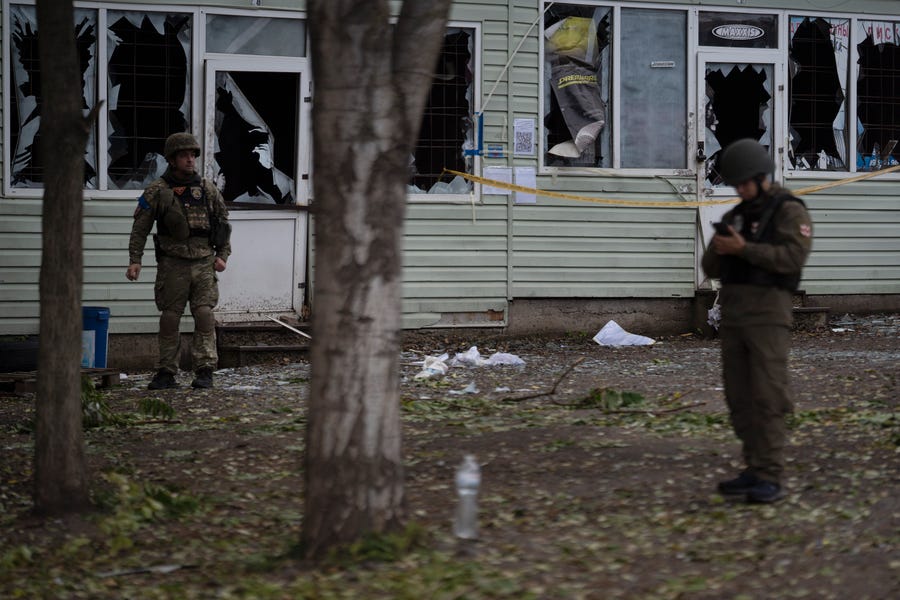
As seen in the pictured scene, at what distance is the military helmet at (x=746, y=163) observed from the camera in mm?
6059

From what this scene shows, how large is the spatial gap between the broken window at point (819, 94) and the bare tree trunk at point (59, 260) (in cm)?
997

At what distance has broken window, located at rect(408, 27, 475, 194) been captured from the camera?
A: 1336 cm

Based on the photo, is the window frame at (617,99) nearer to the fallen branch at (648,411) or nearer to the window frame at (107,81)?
the window frame at (107,81)

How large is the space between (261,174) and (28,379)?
11.0ft

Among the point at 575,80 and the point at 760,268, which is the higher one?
the point at 575,80

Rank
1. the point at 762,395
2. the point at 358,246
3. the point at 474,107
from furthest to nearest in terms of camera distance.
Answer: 1. the point at 474,107
2. the point at 762,395
3. the point at 358,246

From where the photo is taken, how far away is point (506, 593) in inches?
191

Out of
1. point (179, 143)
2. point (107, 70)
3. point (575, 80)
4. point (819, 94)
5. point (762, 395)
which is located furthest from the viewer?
point (819, 94)

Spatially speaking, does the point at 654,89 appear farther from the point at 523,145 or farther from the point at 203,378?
the point at 203,378

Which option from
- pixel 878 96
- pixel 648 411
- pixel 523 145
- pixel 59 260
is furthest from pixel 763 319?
pixel 878 96

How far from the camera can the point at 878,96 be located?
14719mm

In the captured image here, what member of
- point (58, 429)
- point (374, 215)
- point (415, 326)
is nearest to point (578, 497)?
point (374, 215)

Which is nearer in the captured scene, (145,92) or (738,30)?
(145,92)

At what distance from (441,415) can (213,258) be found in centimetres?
281
